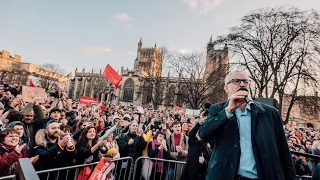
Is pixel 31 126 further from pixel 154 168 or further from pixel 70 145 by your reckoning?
pixel 154 168

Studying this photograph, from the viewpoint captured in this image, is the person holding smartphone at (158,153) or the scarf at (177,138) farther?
the scarf at (177,138)

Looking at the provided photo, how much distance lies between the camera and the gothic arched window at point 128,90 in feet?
231

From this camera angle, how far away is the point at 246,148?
1.94m

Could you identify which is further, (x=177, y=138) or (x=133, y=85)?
(x=133, y=85)

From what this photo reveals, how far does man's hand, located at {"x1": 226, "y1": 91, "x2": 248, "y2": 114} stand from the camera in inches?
71.9

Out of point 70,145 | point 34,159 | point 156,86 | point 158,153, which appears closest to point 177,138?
point 158,153

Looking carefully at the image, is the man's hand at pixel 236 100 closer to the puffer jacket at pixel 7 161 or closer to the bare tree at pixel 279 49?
the puffer jacket at pixel 7 161

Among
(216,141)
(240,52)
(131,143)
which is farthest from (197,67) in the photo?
(216,141)

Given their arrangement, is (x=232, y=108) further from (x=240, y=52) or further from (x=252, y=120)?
(x=240, y=52)

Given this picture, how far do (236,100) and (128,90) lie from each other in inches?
2744

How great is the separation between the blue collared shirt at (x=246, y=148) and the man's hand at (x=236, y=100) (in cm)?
9

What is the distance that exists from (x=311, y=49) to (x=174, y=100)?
3527 centimetres

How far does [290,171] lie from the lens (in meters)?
1.96

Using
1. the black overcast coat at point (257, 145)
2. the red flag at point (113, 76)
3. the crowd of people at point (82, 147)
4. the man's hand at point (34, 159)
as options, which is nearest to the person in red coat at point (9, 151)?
the crowd of people at point (82, 147)
